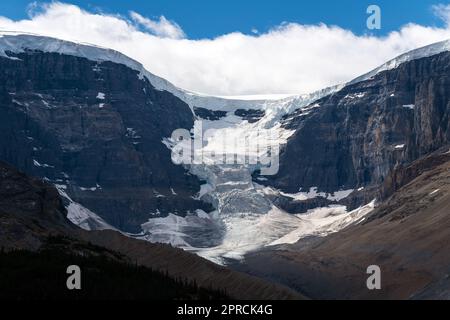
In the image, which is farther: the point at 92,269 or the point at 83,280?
the point at 92,269

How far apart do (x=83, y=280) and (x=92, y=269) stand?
28.3ft

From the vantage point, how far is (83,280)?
5039 inches

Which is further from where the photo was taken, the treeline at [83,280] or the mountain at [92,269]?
the mountain at [92,269]

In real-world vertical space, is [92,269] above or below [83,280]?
above

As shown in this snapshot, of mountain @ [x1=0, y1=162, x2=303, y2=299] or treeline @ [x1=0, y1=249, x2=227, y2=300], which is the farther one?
mountain @ [x1=0, y1=162, x2=303, y2=299]

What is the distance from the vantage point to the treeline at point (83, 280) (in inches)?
4688

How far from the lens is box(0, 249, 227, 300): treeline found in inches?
4688

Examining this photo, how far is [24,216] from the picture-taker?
598 ft

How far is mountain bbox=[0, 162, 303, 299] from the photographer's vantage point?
122750mm

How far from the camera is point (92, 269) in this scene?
137 m
